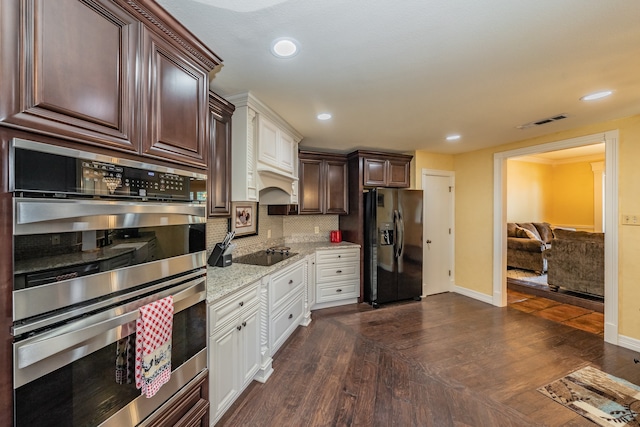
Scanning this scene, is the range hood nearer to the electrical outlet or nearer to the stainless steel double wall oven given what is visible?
the stainless steel double wall oven

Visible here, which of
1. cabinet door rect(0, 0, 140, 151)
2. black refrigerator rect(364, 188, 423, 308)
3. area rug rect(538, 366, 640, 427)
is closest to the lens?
cabinet door rect(0, 0, 140, 151)

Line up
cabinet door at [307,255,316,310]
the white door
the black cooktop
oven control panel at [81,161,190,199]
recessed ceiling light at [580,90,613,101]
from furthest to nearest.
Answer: the white door, cabinet door at [307,255,316,310], the black cooktop, recessed ceiling light at [580,90,613,101], oven control panel at [81,161,190,199]

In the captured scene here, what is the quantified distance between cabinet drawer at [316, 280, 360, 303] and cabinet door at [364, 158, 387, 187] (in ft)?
5.10

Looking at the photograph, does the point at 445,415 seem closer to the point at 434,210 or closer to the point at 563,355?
the point at 563,355

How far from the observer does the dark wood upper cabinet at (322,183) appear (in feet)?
13.2

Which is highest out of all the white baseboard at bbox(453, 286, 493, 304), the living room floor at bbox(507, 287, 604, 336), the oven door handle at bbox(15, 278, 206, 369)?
the oven door handle at bbox(15, 278, 206, 369)

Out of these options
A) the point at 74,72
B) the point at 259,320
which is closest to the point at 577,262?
the point at 259,320

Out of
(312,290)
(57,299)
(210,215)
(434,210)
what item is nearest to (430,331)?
(312,290)

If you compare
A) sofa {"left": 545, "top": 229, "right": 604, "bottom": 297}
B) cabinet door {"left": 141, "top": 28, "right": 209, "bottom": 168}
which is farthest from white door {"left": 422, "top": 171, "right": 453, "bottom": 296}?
cabinet door {"left": 141, "top": 28, "right": 209, "bottom": 168}

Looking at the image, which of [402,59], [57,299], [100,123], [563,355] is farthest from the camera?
[563,355]

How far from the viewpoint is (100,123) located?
0.97 meters

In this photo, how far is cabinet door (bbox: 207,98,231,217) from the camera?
2.13 m

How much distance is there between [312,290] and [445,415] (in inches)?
82.4

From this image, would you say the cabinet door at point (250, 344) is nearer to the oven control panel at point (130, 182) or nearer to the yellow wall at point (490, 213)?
the oven control panel at point (130, 182)
